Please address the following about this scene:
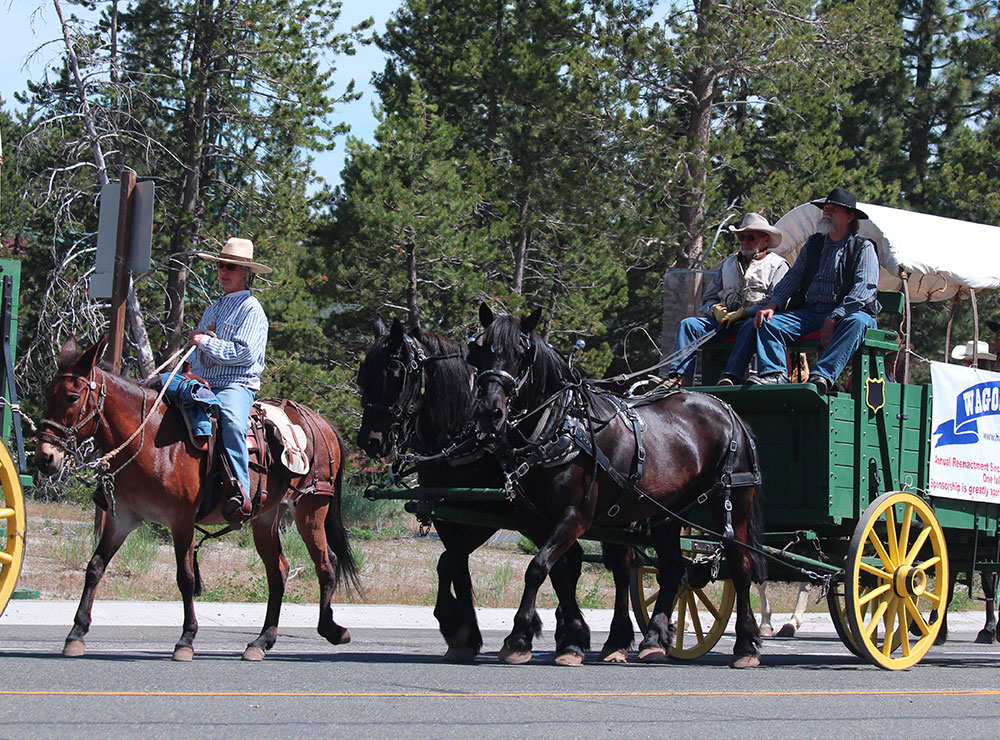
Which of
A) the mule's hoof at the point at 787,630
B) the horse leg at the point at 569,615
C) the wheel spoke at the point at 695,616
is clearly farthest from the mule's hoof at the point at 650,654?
the mule's hoof at the point at 787,630

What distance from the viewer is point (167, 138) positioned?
24.0m

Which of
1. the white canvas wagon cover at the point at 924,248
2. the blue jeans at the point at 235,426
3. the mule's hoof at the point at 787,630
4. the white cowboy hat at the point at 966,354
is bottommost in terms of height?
the mule's hoof at the point at 787,630

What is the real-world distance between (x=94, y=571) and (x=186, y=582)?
61cm

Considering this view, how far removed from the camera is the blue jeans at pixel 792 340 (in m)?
10.4

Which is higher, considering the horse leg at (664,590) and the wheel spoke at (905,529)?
the wheel spoke at (905,529)

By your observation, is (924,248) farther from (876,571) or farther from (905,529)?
(876,571)

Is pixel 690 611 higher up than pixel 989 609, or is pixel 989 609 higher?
pixel 690 611

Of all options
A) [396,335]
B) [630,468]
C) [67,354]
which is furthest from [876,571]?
[67,354]

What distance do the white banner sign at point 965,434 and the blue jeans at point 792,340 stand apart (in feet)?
3.14

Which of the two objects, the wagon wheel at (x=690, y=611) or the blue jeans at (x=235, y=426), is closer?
the blue jeans at (x=235, y=426)

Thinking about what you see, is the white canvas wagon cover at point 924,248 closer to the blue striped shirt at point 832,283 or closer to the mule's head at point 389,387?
the blue striped shirt at point 832,283

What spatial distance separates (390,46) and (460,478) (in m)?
24.3

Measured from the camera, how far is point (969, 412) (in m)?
11.3

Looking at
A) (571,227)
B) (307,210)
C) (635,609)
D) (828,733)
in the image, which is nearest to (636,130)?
(571,227)
